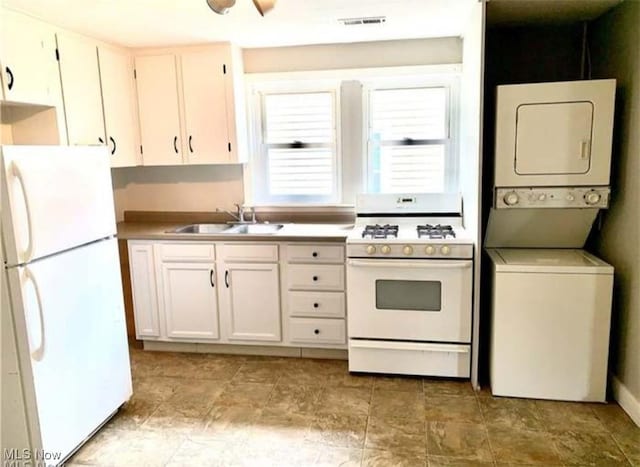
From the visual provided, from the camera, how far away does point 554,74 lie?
3.14 m

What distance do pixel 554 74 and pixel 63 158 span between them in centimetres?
296

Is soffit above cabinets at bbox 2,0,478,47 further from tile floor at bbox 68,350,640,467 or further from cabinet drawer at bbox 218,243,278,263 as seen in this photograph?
tile floor at bbox 68,350,640,467

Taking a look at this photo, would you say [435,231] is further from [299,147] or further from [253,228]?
[253,228]

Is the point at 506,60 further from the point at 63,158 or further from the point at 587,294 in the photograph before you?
the point at 63,158

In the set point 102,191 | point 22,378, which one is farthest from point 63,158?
point 22,378

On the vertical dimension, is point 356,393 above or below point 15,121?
below

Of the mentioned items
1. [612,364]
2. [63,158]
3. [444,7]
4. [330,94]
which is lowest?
[612,364]

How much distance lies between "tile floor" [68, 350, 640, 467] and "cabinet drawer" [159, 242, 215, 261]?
30.7 inches

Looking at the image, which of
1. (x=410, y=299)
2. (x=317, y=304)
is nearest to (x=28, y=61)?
(x=317, y=304)

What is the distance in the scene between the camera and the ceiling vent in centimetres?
283

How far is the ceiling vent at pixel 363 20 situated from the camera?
2.83m

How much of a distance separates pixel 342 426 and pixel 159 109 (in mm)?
2516
